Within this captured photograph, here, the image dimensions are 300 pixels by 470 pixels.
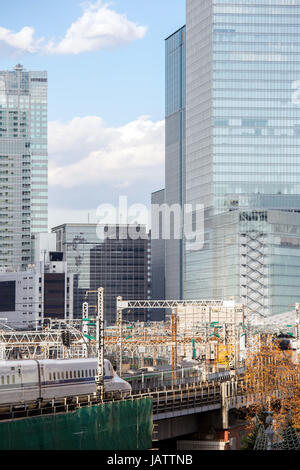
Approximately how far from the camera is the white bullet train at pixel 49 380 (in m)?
72.5

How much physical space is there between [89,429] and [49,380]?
784 inches

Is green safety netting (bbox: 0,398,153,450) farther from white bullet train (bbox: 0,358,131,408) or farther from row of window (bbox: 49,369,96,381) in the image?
row of window (bbox: 49,369,96,381)

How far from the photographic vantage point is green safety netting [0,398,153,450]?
5088cm

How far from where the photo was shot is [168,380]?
358 ft

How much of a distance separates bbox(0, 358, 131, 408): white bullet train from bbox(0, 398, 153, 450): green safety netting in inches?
Result: 317

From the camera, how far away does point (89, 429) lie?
188 ft

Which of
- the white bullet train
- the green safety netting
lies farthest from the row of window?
the green safety netting

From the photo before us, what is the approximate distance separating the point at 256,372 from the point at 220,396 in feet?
74.4

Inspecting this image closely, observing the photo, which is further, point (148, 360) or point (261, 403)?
point (148, 360)

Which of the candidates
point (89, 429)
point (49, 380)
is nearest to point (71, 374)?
point (49, 380)
